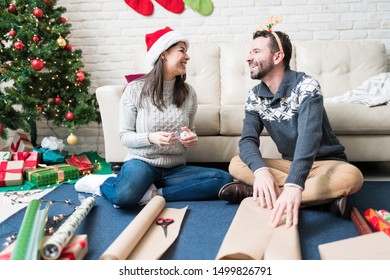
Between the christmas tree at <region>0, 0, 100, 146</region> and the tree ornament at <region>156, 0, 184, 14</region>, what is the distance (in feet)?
2.82

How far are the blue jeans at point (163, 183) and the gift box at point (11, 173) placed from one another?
0.73 metres

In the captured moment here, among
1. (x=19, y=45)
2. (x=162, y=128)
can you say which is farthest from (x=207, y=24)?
(x=162, y=128)

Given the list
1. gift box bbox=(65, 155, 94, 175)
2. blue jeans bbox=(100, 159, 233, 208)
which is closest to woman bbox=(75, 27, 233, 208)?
blue jeans bbox=(100, 159, 233, 208)

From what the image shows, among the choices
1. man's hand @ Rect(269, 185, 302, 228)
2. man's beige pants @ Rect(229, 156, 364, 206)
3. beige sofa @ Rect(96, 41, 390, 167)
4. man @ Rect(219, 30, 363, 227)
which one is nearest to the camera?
man's hand @ Rect(269, 185, 302, 228)

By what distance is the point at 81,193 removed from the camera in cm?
206

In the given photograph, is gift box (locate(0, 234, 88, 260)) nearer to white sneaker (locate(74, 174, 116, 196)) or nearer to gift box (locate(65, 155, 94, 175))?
white sneaker (locate(74, 174, 116, 196))

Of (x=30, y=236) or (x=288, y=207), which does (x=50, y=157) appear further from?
(x=288, y=207)

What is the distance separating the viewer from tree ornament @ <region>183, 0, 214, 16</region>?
10.3 feet

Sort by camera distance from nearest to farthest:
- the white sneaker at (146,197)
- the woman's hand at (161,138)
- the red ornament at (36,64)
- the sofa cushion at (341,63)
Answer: the woman's hand at (161,138) → the white sneaker at (146,197) → the red ornament at (36,64) → the sofa cushion at (341,63)

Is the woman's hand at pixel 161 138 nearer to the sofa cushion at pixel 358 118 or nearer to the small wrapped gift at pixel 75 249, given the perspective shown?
the small wrapped gift at pixel 75 249

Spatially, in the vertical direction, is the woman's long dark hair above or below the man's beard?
below

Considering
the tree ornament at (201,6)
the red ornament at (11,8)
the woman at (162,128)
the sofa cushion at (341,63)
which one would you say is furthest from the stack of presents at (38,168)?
the sofa cushion at (341,63)

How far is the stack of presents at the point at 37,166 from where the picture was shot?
2.27 m

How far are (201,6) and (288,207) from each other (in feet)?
7.67
